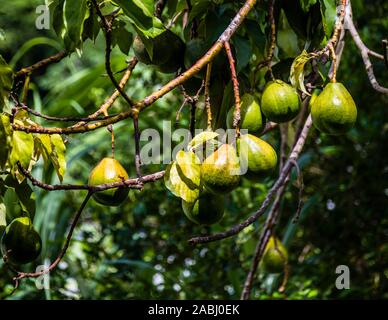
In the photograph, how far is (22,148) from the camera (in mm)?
960

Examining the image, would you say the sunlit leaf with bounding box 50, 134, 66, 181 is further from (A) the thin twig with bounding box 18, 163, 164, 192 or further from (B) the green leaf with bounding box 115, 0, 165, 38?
(B) the green leaf with bounding box 115, 0, 165, 38

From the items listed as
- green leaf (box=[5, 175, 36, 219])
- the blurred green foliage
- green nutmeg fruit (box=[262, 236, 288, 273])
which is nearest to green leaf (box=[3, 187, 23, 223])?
green leaf (box=[5, 175, 36, 219])

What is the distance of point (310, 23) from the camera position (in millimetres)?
1171

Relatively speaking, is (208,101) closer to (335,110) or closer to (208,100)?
(208,100)

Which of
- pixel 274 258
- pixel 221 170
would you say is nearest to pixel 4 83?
pixel 221 170

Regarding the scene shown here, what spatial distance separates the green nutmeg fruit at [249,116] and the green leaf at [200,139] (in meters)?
0.09

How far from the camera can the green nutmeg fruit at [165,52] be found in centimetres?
112

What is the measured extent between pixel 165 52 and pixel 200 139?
230 mm

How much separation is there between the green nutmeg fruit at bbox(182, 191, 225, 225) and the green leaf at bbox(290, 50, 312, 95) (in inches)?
8.3

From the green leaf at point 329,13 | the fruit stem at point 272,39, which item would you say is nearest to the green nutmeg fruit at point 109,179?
the fruit stem at point 272,39

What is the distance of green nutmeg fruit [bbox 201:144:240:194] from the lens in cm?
90

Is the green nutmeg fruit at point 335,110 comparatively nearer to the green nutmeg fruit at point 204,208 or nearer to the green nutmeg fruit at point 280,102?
the green nutmeg fruit at point 280,102

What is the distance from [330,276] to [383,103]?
2.25 feet
